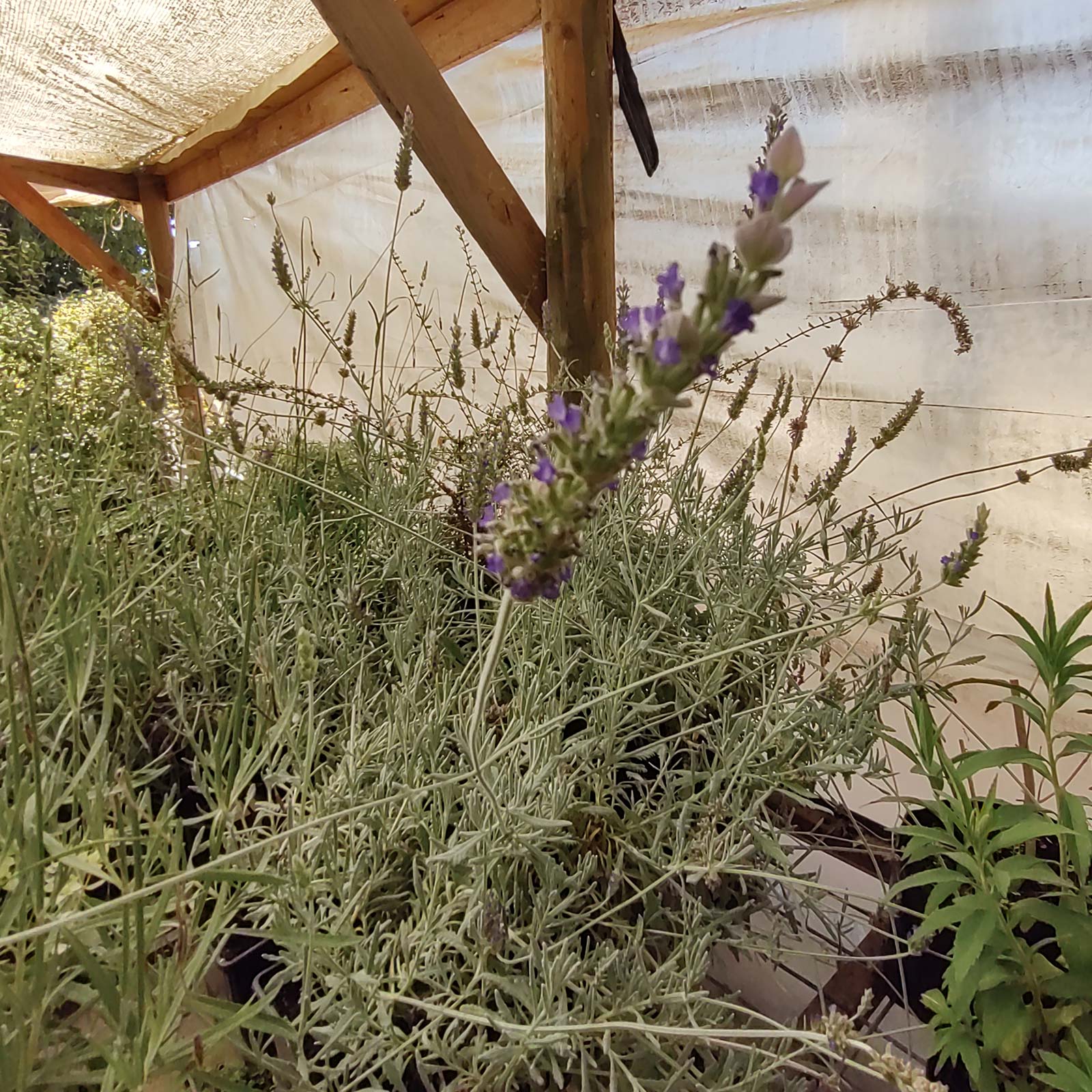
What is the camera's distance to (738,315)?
19 cm

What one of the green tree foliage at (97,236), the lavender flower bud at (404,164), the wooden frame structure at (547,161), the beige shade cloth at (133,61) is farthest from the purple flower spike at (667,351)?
the green tree foliage at (97,236)

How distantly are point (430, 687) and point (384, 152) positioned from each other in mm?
1896

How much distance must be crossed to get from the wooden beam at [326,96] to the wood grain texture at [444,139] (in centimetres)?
4

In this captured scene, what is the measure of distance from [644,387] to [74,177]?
3.45m

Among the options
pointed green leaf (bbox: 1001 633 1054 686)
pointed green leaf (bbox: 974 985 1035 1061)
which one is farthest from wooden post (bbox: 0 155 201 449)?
pointed green leaf (bbox: 974 985 1035 1061)

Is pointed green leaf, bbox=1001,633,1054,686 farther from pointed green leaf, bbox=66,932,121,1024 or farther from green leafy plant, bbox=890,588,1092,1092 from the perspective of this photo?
pointed green leaf, bbox=66,932,121,1024

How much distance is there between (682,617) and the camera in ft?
2.28

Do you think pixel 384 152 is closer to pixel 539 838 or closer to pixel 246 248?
pixel 246 248

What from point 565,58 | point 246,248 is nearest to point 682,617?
point 565,58

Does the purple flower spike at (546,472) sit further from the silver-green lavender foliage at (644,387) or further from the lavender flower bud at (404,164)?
the lavender flower bud at (404,164)

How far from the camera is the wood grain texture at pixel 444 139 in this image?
882 mm

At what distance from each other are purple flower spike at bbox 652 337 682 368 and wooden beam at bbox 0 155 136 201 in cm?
328

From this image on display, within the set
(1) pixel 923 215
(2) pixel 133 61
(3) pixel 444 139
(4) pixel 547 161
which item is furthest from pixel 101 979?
A: (2) pixel 133 61

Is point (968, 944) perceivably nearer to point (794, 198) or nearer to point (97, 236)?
point (794, 198)
